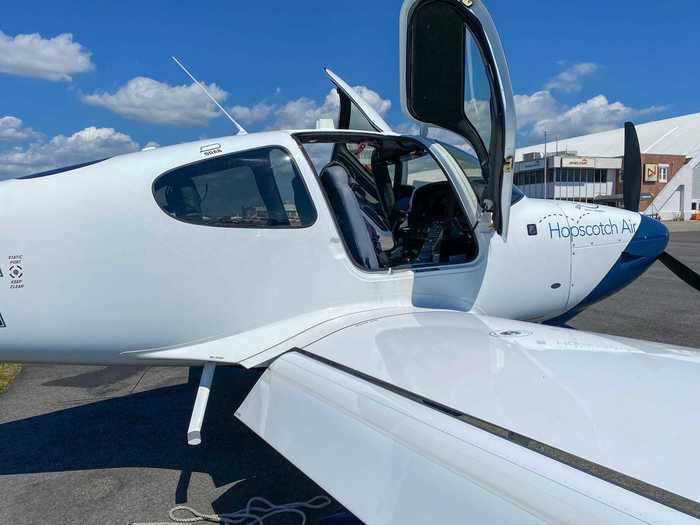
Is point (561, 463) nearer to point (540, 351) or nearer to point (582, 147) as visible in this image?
point (540, 351)

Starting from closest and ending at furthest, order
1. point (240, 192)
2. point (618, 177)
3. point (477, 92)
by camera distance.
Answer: point (240, 192)
point (477, 92)
point (618, 177)

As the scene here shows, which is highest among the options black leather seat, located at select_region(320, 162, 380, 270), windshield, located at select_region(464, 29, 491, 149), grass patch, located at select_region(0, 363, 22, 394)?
windshield, located at select_region(464, 29, 491, 149)

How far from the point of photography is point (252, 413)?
2.97 meters

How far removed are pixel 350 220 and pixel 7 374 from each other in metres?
5.45

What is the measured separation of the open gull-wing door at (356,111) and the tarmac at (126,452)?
2891 millimetres

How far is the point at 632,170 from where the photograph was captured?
5.88 metres

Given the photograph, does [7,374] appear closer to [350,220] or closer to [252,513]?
[252,513]

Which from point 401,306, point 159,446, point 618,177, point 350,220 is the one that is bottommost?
point 159,446

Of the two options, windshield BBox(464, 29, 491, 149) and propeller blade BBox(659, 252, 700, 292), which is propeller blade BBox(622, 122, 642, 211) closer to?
propeller blade BBox(659, 252, 700, 292)

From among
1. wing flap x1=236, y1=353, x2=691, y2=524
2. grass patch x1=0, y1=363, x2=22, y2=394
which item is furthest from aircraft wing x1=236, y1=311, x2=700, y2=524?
grass patch x1=0, y1=363, x2=22, y2=394

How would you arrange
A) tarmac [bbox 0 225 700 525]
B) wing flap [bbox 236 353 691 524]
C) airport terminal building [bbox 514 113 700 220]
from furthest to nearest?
airport terminal building [bbox 514 113 700 220] < tarmac [bbox 0 225 700 525] < wing flap [bbox 236 353 691 524]

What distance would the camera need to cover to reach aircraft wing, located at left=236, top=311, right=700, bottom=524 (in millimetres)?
1680

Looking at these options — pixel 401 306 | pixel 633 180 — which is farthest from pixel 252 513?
pixel 633 180

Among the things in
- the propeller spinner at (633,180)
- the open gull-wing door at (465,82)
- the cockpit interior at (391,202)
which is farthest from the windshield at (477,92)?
the propeller spinner at (633,180)
